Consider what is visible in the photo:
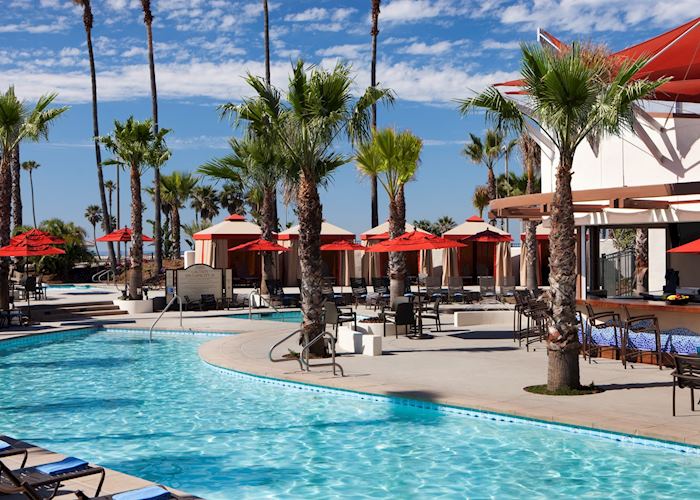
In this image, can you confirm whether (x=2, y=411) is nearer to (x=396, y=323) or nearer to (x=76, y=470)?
(x=76, y=470)

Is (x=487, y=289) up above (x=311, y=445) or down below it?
above

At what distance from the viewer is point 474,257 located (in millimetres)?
41156

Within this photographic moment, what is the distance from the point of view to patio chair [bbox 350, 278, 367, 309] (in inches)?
1045

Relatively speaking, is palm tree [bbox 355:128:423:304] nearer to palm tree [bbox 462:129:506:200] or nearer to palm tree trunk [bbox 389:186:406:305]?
palm tree trunk [bbox 389:186:406:305]

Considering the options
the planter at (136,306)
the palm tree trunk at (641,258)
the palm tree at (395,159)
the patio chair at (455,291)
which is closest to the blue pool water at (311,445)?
the palm tree at (395,159)

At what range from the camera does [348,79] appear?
13836mm

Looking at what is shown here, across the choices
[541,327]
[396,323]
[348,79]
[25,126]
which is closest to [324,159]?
[348,79]

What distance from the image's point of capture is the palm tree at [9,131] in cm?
2166

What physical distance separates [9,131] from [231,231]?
→ 15.5 meters

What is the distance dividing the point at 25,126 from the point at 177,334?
7496 mm

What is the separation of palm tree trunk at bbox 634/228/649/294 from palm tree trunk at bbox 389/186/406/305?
26.4 feet

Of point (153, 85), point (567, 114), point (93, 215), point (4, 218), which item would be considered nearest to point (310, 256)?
point (567, 114)

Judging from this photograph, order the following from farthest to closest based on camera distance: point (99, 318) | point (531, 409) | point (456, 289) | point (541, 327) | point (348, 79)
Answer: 1. point (456, 289)
2. point (99, 318)
3. point (541, 327)
4. point (348, 79)
5. point (531, 409)

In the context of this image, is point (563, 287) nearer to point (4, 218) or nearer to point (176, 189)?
point (4, 218)
